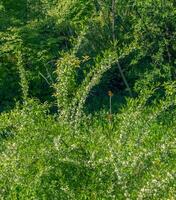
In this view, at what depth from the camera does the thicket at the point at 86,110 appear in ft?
22.2

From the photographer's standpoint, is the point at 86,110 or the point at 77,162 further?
the point at 86,110

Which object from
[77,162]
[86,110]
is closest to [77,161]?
[77,162]

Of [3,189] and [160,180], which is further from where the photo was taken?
[3,189]

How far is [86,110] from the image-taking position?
13.0m

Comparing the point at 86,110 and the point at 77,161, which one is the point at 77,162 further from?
the point at 86,110

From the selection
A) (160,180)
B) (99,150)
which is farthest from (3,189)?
(160,180)

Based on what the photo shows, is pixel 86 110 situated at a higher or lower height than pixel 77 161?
lower

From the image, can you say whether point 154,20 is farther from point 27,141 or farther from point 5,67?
point 27,141

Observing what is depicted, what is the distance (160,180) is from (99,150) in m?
1.65

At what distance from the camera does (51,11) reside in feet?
47.4

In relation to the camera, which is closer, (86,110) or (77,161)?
(77,161)

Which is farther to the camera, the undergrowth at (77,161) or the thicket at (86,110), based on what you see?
the thicket at (86,110)

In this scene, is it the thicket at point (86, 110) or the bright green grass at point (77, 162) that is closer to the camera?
the bright green grass at point (77, 162)

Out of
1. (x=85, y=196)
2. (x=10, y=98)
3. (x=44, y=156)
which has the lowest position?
(x=10, y=98)
